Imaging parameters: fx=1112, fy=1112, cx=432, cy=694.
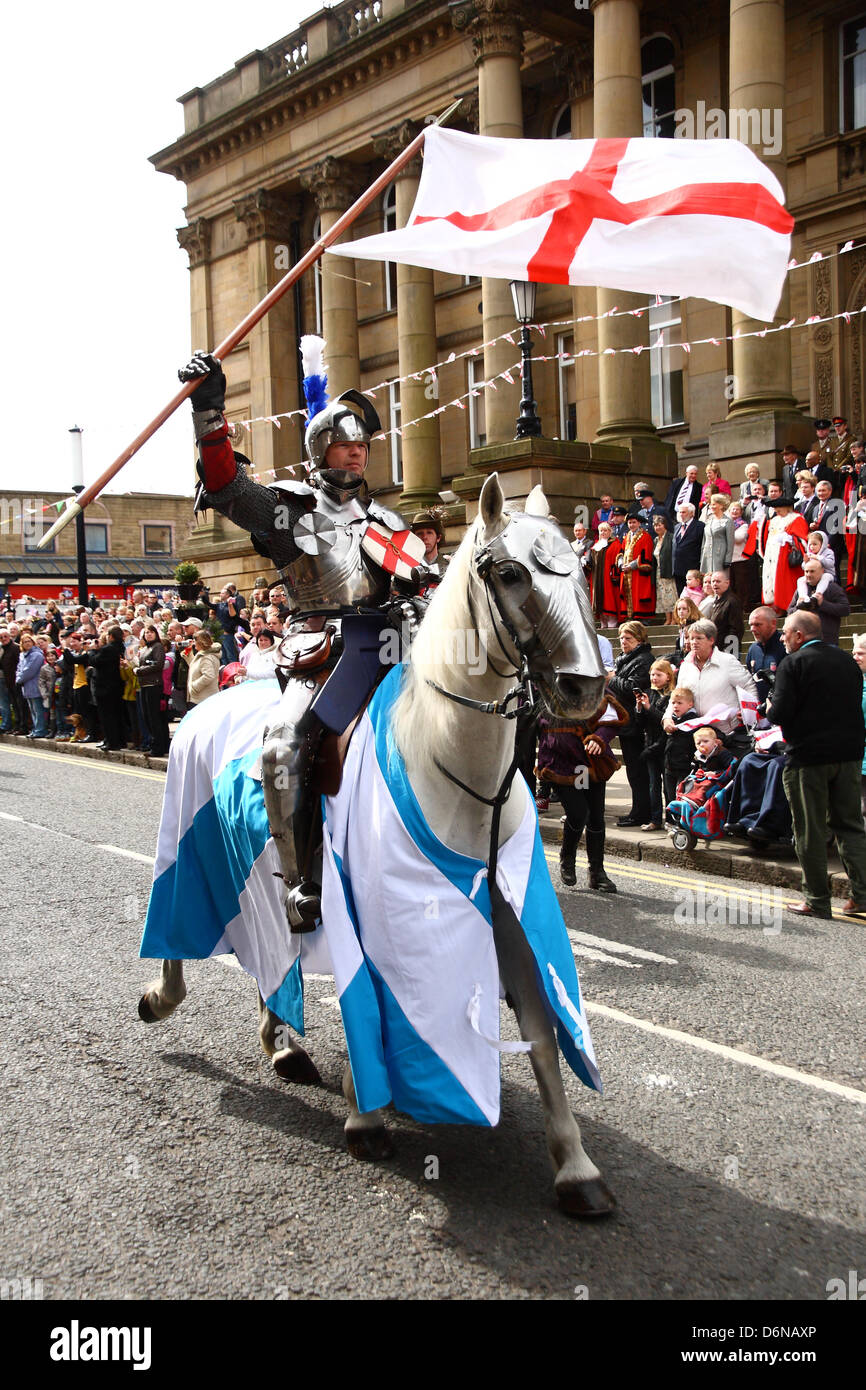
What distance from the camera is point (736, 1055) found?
15.8ft

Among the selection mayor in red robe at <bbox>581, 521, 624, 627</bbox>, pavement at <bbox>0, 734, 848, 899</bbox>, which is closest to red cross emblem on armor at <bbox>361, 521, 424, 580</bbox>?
pavement at <bbox>0, 734, 848, 899</bbox>

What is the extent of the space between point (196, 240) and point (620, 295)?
64.7ft

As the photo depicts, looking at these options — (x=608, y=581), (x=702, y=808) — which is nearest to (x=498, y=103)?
(x=608, y=581)

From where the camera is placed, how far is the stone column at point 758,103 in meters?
17.6

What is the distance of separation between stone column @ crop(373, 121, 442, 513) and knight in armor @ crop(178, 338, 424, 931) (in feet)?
75.2

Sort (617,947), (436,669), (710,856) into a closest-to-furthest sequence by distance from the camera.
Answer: (436,669) < (617,947) < (710,856)

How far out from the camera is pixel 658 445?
20.4 meters

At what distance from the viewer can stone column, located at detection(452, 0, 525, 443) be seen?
22.0 m

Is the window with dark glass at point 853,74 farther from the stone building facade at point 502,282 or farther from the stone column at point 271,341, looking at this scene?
the stone column at point 271,341

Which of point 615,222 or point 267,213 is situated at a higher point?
point 267,213

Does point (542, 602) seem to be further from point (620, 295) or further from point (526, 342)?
point (620, 295)
